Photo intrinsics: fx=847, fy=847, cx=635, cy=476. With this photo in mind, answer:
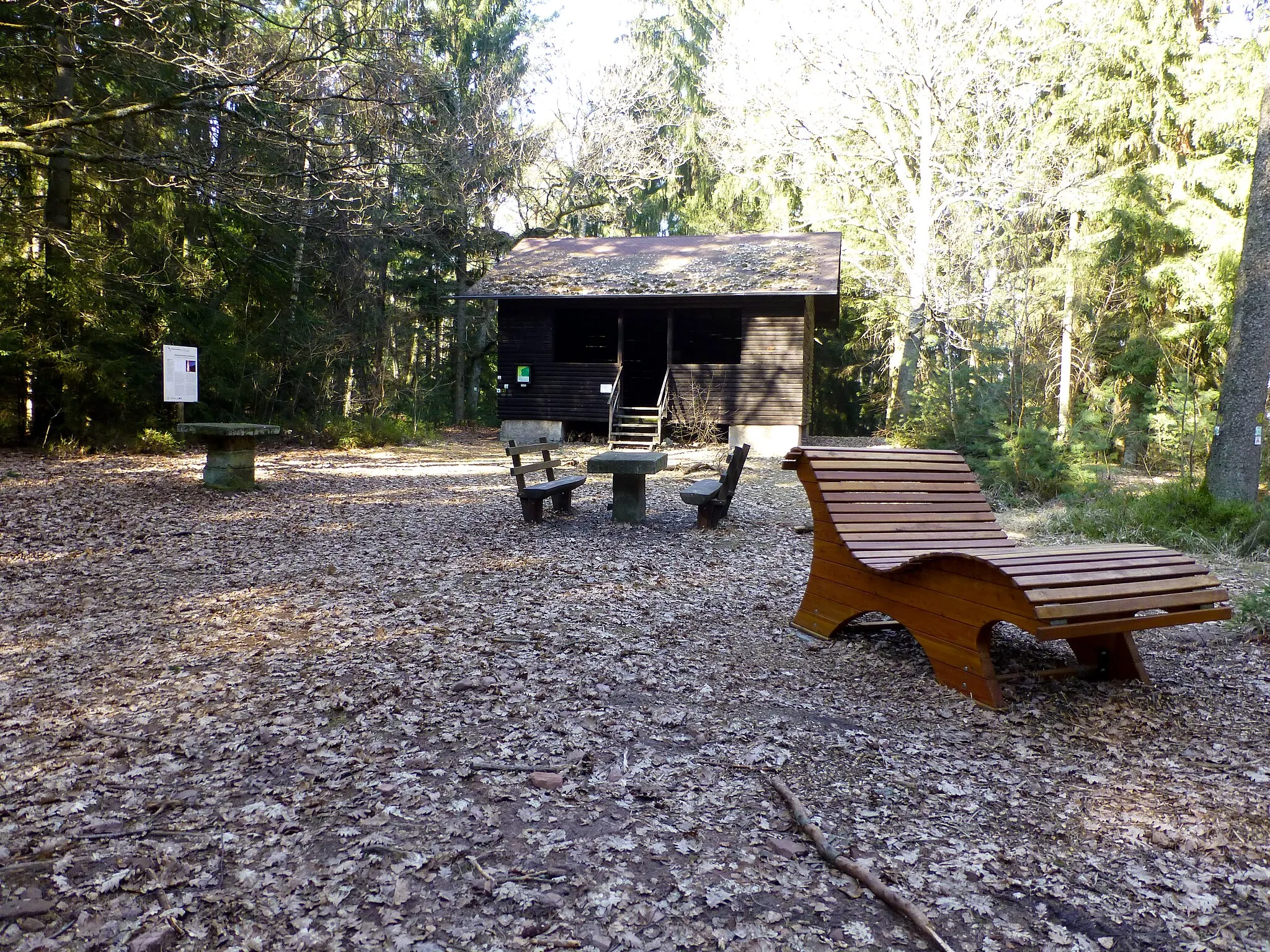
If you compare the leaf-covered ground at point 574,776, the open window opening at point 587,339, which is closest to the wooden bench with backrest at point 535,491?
the leaf-covered ground at point 574,776

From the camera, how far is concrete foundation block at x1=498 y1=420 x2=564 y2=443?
18594 mm

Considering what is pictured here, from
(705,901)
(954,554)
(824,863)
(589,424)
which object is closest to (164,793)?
(705,901)

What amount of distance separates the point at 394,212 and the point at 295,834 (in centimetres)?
1959

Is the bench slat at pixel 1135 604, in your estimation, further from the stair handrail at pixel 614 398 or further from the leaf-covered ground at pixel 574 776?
the stair handrail at pixel 614 398

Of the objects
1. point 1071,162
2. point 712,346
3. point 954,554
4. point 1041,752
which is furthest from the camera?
point 712,346

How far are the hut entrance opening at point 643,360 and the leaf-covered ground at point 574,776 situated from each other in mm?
15641

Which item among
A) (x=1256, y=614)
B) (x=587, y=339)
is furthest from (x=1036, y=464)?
(x=587, y=339)

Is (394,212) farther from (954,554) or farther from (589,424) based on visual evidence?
(954,554)

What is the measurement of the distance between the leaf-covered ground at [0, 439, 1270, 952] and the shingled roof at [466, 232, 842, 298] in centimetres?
1168

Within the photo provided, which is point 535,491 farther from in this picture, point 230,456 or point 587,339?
point 587,339

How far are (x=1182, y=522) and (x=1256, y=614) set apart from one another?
3.22 metres

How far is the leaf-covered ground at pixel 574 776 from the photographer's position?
239 cm

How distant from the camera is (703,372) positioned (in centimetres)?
1803

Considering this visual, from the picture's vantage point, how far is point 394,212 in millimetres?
20266
